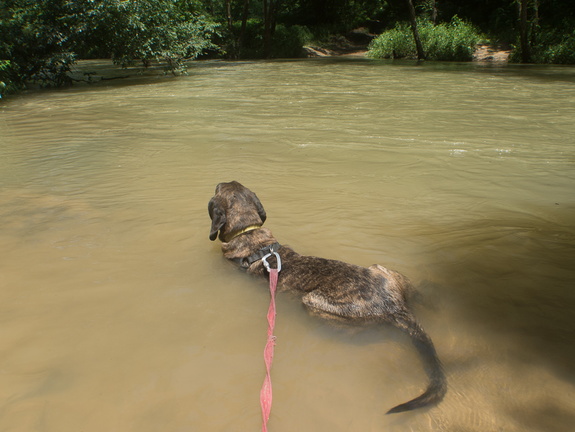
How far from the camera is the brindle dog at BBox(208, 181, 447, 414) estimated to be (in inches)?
117

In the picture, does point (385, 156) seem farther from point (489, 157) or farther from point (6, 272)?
point (6, 272)

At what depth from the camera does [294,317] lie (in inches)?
137

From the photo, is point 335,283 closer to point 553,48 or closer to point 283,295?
point 283,295

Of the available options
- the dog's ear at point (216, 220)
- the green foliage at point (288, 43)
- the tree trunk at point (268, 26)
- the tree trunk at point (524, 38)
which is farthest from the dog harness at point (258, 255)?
the green foliage at point (288, 43)

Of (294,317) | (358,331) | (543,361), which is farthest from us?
(294,317)

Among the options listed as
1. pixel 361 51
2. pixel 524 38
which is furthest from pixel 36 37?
pixel 361 51

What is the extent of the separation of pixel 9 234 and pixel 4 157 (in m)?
4.28

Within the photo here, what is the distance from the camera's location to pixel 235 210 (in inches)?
179

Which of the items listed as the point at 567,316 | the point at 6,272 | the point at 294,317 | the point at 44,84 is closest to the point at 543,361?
the point at 567,316

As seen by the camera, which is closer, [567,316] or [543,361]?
[543,361]

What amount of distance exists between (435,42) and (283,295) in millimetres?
29601

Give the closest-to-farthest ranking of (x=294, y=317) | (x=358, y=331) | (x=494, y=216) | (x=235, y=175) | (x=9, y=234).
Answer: (x=358, y=331)
(x=294, y=317)
(x=9, y=234)
(x=494, y=216)
(x=235, y=175)

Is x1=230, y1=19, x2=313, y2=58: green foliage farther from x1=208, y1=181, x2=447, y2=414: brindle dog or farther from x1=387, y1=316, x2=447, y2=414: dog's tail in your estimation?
x1=387, y1=316, x2=447, y2=414: dog's tail

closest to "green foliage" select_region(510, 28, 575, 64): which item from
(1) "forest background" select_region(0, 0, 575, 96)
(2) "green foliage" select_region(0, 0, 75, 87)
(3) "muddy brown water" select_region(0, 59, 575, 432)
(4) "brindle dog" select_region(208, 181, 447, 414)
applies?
(1) "forest background" select_region(0, 0, 575, 96)
